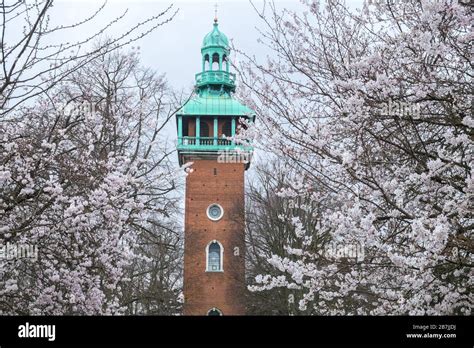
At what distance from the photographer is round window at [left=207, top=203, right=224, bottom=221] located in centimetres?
3750

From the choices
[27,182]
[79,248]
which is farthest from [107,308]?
[27,182]

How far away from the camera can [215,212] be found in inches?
1484

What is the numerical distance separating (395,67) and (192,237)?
29.4 meters

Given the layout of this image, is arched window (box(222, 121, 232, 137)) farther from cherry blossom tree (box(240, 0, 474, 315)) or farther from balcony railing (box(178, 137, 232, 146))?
cherry blossom tree (box(240, 0, 474, 315))

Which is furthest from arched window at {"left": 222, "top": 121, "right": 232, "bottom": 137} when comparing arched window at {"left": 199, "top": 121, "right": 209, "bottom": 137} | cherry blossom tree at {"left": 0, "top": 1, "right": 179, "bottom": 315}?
cherry blossom tree at {"left": 0, "top": 1, "right": 179, "bottom": 315}

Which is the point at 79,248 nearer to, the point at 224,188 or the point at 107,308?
the point at 107,308

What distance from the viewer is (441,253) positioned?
19.5 ft

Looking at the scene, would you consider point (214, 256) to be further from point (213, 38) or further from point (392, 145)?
point (392, 145)

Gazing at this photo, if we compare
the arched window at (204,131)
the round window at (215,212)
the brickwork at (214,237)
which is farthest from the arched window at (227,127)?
the round window at (215,212)

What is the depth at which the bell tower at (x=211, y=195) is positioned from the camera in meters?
35.6

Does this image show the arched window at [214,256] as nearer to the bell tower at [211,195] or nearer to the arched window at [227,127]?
the bell tower at [211,195]

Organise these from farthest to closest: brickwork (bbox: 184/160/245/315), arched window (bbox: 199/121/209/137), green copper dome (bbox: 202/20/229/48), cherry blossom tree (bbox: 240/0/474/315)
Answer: green copper dome (bbox: 202/20/229/48), arched window (bbox: 199/121/209/137), brickwork (bbox: 184/160/245/315), cherry blossom tree (bbox: 240/0/474/315)

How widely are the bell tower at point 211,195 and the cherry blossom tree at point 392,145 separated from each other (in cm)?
2653

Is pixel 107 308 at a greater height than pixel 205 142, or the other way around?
pixel 205 142
